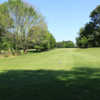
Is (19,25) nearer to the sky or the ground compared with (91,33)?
nearer to the sky

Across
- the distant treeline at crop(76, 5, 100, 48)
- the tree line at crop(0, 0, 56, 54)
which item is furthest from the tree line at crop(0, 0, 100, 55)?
the distant treeline at crop(76, 5, 100, 48)

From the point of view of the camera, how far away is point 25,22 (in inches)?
1141

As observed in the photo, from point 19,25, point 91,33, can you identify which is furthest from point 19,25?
point 91,33

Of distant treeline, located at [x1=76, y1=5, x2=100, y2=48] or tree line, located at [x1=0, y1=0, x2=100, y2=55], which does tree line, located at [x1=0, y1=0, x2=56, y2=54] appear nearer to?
tree line, located at [x1=0, y1=0, x2=100, y2=55]

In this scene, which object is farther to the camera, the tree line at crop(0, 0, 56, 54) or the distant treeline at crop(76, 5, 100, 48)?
the distant treeline at crop(76, 5, 100, 48)

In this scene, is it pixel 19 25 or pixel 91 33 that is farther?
pixel 91 33

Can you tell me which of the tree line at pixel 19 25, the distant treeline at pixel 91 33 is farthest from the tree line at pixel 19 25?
the distant treeline at pixel 91 33

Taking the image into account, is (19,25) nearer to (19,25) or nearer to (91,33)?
(19,25)

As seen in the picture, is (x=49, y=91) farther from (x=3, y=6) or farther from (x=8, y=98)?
(x=3, y=6)

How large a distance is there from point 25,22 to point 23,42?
4.91 metres

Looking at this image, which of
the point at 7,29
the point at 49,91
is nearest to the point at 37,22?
the point at 7,29

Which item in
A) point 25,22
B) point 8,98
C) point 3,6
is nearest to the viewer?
point 8,98

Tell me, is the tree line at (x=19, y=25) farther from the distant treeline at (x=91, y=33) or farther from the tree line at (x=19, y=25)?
the distant treeline at (x=91, y=33)

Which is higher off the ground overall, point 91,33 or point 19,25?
point 19,25
